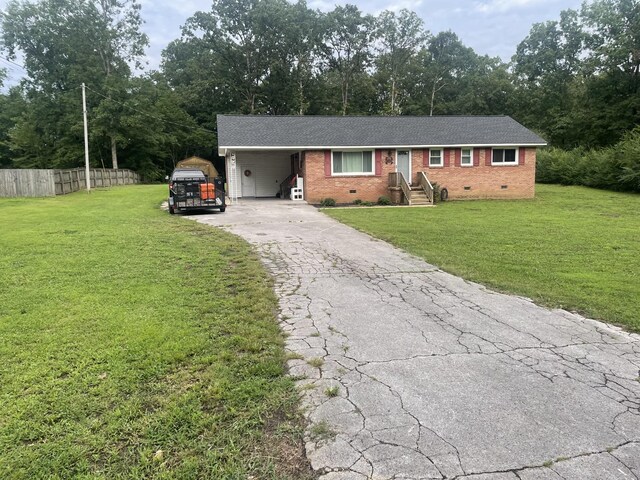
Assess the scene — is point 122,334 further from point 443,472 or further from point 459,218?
point 459,218

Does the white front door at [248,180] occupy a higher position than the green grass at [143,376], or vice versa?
the white front door at [248,180]

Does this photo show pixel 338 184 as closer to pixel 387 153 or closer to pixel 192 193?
pixel 387 153

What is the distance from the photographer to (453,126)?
2422cm

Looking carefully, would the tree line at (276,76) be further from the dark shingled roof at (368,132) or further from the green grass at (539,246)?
the green grass at (539,246)

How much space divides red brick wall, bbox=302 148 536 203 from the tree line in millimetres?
20060

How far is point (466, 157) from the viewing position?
2258 cm

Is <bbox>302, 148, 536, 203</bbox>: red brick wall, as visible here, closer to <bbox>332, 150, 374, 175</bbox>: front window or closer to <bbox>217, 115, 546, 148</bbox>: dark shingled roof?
<bbox>332, 150, 374, 175</bbox>: front window

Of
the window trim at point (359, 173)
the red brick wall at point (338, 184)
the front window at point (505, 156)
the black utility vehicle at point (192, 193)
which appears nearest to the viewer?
the black utility vehicle at point (192, 193)

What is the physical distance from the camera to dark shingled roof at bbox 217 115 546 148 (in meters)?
21.6

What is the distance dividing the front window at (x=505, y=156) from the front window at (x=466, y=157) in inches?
45.7

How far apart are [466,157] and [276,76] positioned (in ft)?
107

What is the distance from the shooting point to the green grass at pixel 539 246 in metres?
6.07

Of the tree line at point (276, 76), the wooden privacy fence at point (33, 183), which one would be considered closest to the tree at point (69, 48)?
the tree line at point (276, 76)

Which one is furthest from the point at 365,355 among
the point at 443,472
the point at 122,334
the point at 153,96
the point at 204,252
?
the point at 153,96
